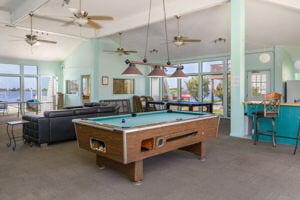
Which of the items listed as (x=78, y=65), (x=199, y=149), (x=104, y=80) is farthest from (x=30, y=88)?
(x=199, y=149)

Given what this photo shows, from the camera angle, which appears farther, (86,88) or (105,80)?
(86,88)

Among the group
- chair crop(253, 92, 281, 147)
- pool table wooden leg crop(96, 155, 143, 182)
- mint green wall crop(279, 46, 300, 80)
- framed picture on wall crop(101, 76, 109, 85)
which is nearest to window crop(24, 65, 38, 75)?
framed picture on wall crop(101, 76, 109, 85)

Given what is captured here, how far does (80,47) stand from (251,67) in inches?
330

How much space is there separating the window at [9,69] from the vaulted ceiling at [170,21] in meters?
1.11

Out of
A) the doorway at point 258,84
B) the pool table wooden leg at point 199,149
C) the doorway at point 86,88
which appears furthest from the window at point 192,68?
the pool table wooden leg at point 199,149

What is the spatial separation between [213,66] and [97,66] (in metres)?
5.44

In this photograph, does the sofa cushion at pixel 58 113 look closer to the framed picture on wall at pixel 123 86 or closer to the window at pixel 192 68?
the framed picture on wall at pixel 123 86

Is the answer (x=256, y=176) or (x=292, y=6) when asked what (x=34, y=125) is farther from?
(x=292, y=6)

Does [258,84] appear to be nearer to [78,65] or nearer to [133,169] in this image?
[133,169]

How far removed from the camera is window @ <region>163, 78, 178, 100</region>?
1222cm

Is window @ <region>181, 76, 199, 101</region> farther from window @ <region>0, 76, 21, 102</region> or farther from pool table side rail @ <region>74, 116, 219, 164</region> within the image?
window @ <region>0, 76, 21, 102</region>

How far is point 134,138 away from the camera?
2.89 meters

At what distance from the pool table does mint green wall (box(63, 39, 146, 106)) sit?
23.1 feet

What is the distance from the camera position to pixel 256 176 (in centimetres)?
338
